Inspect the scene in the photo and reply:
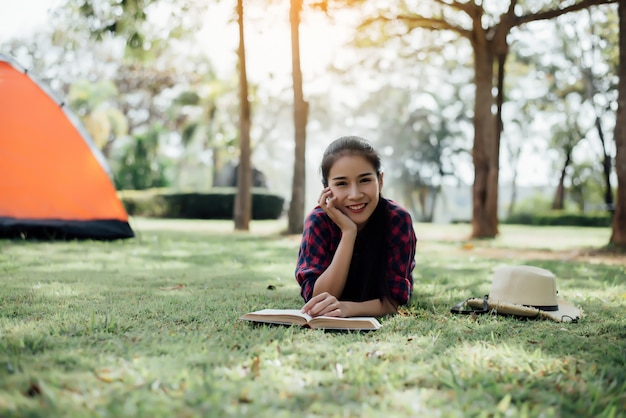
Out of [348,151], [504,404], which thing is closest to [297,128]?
[348,151]

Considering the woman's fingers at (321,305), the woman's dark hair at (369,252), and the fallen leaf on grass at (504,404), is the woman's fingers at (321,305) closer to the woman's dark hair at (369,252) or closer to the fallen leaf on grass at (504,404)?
the woman's dark hair at (369,252)

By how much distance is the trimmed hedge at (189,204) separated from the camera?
19344 millimetres

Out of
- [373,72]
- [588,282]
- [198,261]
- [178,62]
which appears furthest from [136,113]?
[588,282]

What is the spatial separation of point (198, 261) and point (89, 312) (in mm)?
2901

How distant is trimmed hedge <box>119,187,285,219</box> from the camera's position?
19.3 metres

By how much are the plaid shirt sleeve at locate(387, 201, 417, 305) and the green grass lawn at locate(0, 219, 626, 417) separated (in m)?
0.14

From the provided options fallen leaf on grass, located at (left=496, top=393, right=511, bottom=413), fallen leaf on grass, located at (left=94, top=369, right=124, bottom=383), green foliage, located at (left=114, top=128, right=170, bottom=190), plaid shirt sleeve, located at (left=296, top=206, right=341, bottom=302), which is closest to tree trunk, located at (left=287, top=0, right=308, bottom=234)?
plaid shirt sleeve, located at (left=296, top=206, right=341, bottom=302)

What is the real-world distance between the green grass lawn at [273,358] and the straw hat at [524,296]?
4.5 inches

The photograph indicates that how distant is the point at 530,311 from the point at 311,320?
1.20 metres

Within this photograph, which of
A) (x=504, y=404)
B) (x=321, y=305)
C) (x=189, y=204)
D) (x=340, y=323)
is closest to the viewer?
(x=504, y=404)

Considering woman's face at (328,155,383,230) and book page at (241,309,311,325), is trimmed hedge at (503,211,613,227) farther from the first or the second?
book page at (241,309,311,325)

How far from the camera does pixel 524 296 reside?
319 cm

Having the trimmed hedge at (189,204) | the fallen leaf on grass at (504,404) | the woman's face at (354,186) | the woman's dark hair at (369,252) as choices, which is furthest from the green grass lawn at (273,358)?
the trimmed hedge at (189,204)

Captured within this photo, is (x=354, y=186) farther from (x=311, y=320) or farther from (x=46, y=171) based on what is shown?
(x=46, y=171)
